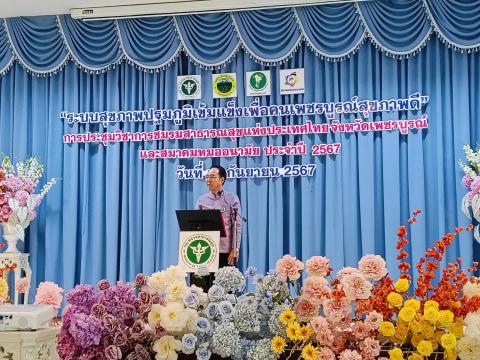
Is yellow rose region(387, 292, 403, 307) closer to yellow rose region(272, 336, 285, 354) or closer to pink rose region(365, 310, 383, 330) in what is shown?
pink rose region(365, 310, 383, 330)

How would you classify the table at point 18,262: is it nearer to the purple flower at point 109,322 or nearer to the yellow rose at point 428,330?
the purple flower at point 109,322

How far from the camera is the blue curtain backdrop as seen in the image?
5.35 m

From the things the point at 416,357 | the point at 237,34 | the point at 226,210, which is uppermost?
the point at 237,34

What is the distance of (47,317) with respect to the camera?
5.64 feet

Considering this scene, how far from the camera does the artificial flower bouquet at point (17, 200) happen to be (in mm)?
5523

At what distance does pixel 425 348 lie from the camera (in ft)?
4.77

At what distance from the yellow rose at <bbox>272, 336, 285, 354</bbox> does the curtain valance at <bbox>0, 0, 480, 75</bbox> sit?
4261 mm

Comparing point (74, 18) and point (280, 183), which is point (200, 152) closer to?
point (280, 183)

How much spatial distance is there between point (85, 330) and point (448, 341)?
81cm

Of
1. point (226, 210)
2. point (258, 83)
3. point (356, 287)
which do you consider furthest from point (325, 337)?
point (258, 83)

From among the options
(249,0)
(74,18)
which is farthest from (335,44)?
(74,18)

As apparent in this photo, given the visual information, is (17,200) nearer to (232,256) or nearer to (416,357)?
(232,256)

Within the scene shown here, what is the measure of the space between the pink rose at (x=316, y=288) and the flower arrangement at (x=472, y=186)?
3.72 meters

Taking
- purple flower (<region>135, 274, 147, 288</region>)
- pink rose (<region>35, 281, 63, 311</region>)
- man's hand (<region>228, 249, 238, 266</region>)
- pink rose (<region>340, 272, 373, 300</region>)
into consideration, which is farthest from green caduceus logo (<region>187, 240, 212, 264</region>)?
man's hand (<region>228, 249, 238, 266</region>)
